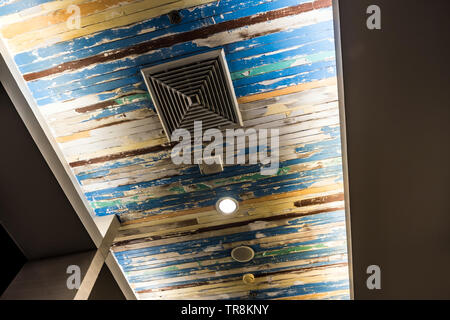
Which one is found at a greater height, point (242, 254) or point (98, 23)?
point (98, 23)

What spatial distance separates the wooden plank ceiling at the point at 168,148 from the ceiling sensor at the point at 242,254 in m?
0.07

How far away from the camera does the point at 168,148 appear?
9.56 feet

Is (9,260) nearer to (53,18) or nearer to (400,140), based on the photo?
(53,18)

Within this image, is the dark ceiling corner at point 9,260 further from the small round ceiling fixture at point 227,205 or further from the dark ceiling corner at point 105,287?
the small round ceiling fixture at point 227,205

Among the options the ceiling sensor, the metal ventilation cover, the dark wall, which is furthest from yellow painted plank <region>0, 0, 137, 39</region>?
the ceiling sensor

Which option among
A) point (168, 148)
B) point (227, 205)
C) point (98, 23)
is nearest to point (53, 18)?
point (98, 23)

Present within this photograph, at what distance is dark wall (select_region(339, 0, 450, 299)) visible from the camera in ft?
6.04

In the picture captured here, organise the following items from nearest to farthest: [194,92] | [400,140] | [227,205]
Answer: [400,140]
[194,92]
[227,205]

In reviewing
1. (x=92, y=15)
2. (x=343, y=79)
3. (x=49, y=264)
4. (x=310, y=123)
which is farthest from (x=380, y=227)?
(x=49, y=264)

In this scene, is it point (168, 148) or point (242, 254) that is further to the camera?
point (242, 254)

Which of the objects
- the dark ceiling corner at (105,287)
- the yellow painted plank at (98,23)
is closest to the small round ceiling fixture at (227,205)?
the dark ceiling corner at (105,287)

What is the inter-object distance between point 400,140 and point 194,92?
1.55 meters

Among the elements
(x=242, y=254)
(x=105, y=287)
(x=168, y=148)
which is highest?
(x=168, y=148)

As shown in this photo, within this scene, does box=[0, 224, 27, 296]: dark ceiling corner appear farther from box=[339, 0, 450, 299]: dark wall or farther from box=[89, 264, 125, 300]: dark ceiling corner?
box=[339, 0, 450, 299]: dark wall
